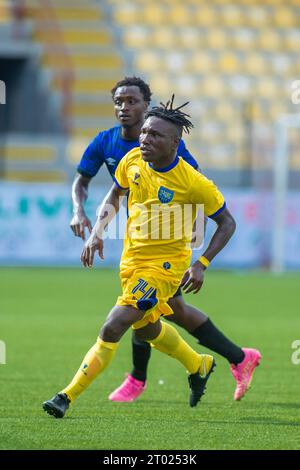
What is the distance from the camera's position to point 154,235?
6.46 meters

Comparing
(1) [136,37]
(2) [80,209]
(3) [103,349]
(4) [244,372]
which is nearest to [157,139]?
(2) [80,209]

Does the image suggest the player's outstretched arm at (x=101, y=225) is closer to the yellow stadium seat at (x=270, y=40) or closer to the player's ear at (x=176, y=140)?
the player's ear at (x=176, y=140)

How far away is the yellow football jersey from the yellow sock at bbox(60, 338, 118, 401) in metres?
0.56

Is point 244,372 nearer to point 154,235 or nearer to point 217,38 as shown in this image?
point 154,235

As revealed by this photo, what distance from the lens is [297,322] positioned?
1222 centimetres

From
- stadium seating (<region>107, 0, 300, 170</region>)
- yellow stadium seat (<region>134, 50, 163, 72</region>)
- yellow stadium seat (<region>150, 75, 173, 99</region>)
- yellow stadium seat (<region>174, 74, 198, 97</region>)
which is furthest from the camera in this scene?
yellow stadium seat (<region>134, 50, 163, 72</region>)

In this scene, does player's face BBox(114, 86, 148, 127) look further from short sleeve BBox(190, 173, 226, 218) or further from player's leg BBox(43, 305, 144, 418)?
player's leg BBox(43, 305, 144, 418)

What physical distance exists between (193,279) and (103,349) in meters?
0.69

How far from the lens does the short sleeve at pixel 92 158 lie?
7441mm

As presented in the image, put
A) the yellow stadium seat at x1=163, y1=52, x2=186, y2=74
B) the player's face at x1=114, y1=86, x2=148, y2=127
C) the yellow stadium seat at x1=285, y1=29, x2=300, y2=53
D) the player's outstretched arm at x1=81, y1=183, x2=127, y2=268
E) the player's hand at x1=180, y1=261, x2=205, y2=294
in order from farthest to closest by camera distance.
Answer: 1. the yellow stadium seat at x1=285, y1=29, x2=300, y2=53
2. the yellow stadium seat at x1=163, y1=52, x2=186, y2=74
3. the player's face at x1=114, y1=86, x2=148, y2=127
4. the player's outstretched arm at x1=81, y1=183, x2=127, y2=268
5. the player's hand at x1=180, y1=261, x2=205, y2=294

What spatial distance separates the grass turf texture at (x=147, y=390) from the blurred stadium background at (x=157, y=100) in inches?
164

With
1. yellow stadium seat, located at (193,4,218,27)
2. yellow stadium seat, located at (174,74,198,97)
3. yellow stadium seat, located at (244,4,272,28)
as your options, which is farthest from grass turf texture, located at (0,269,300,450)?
yellow stadium seat, located at (244,4,272,28)

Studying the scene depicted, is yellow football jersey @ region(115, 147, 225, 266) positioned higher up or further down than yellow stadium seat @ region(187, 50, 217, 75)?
further down

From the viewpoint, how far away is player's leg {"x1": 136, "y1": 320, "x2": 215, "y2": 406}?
265 inches
